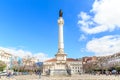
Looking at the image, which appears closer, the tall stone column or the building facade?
the tall stone column

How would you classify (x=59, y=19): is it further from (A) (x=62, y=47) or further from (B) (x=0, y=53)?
(B) (x=0, y=53)

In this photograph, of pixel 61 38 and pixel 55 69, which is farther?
pixel 61 38

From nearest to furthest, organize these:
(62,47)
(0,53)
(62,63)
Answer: (62,63)
(62,47)
(0,53)

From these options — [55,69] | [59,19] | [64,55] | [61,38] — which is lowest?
[55,69]

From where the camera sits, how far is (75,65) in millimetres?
129250

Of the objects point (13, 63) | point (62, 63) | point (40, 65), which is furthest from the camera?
point (40, 65)

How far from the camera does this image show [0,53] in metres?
97.2

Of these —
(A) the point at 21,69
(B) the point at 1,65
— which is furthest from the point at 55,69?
(A) the point at 21,69

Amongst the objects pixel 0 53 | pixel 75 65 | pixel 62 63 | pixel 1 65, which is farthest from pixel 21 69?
pixel 62 63

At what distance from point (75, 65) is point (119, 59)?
3693cm

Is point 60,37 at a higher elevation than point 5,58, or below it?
higher

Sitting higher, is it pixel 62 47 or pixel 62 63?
pixel 62 47

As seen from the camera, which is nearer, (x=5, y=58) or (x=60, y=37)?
(x=60, y=37)

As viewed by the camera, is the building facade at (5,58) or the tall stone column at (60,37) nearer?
the tall stone column at (60,37)
